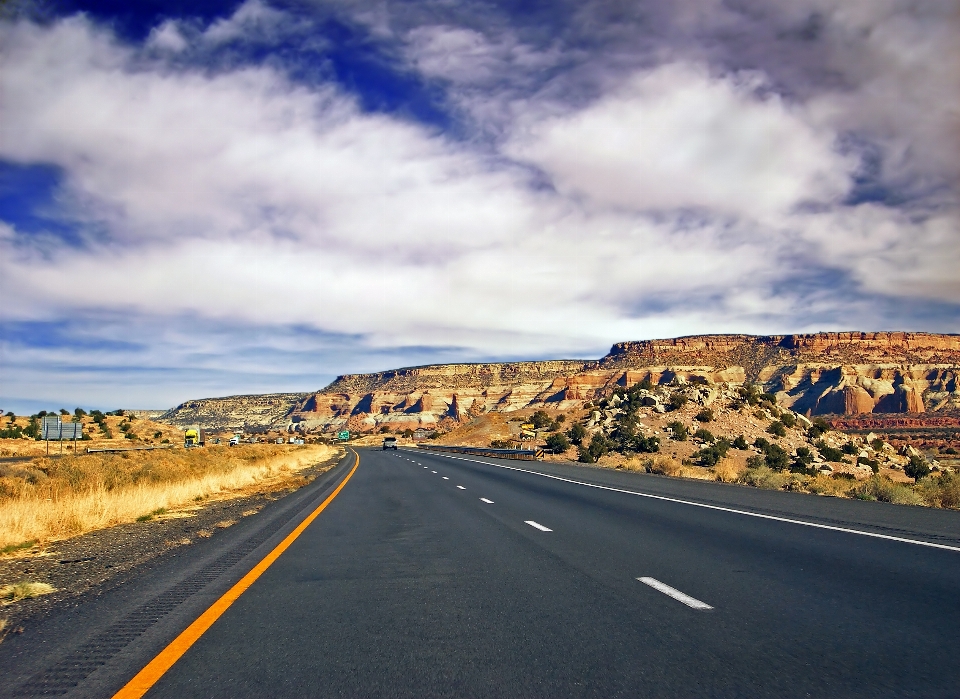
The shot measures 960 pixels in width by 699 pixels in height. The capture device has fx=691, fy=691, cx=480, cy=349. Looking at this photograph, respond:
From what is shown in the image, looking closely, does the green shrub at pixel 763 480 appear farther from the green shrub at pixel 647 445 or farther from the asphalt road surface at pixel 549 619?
the green shrub at pixel 647 445

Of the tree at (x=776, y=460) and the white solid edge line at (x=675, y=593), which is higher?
the white solid edge line at (x=675, y=593)

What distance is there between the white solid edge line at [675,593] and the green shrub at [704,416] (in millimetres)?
53704

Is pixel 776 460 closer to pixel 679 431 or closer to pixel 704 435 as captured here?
pixel 704 435

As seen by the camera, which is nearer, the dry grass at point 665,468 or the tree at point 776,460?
the dry grass at point 665,468

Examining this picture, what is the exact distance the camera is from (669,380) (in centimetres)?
11931

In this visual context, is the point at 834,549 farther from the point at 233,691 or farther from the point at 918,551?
the point at 233,691

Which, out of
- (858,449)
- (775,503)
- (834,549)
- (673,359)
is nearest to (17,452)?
(775,503)

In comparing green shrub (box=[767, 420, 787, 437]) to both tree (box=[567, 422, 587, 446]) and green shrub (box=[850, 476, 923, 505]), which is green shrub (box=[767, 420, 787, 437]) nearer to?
tree (box=[567, 422, 587, 446])

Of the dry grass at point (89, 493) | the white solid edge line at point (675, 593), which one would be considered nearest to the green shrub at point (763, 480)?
the dry grass at point (89, 493)

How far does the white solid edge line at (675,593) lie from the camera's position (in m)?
6.14

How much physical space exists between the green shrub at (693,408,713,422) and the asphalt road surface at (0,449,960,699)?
158 feet

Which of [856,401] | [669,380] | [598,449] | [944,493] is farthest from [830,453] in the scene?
[856,401]

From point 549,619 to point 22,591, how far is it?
5.48 meters

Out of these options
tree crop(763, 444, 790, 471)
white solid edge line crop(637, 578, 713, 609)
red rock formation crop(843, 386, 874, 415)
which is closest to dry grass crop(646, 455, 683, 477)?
tree crop(763, 444, 790, 471)
